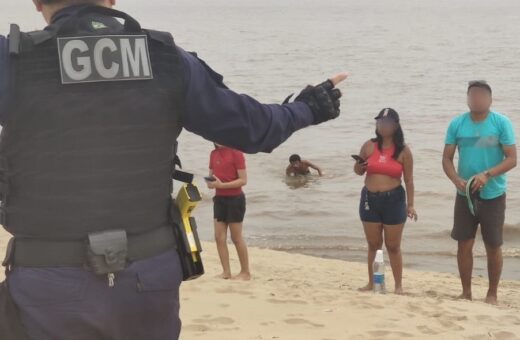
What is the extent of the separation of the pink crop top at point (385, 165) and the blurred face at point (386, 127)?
15 centimetres

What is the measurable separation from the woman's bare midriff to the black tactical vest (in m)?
5.44

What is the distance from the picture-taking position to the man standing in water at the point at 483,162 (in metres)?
7.38

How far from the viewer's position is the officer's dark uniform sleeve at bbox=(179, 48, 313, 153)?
2707 mm

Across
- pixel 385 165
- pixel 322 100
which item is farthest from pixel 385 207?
pixel 322 100

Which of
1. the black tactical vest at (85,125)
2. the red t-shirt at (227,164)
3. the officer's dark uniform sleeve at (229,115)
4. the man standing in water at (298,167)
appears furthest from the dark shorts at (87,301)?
the man standing in water at (298,167)

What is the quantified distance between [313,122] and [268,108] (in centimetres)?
20

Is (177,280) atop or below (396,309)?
atop

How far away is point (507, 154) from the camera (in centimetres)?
737

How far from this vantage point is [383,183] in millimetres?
7941

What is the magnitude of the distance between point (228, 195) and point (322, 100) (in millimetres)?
5410

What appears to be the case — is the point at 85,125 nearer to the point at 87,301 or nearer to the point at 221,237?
the point at 87,301

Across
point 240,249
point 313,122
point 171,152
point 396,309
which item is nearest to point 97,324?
point 171,152

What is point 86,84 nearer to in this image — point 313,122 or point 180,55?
point 180,55

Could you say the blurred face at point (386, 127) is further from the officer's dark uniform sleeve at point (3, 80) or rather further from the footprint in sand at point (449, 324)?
the officer's dark uniform sleeve at point (3, 80)
